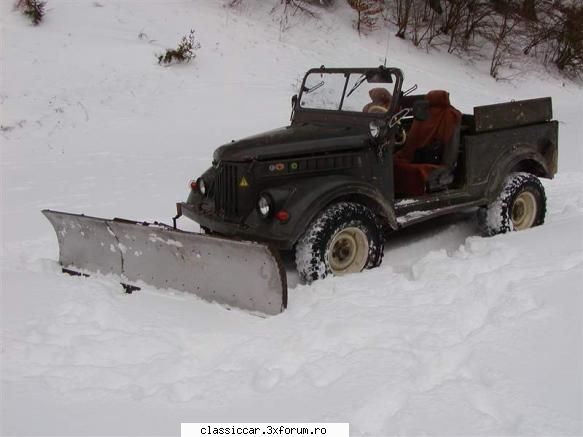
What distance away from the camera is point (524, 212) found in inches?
263

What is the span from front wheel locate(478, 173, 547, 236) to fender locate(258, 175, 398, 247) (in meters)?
1.55

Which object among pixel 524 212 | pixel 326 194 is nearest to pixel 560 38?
pixel 524 212

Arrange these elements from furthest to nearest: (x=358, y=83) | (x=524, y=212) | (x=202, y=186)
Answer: (x=524, y=212) → (x=358, y=83) → (x=202, y=186)

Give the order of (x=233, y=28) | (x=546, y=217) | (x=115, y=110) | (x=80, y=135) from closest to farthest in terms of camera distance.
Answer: (x=546, y=217), (x=80, y=135), (x=115, y=110), (x=233, y=28)

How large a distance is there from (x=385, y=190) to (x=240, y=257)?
1.76 metres

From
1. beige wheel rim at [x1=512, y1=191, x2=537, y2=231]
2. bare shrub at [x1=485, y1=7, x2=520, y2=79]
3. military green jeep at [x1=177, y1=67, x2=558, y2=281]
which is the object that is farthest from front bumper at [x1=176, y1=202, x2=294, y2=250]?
bare shrub at [x1=485, y1=7, x2=520, y2=79]

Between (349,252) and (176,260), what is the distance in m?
1.41

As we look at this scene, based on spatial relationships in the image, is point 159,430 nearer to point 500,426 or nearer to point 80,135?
point 500,426

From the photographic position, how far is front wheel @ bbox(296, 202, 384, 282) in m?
4.91

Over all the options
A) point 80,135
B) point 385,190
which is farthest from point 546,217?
point 80,135

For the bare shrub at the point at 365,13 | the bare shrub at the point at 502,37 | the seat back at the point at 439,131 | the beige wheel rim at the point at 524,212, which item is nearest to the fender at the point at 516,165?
the beige wheel rim at the point at 524,212

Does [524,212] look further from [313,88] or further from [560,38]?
[560,38]

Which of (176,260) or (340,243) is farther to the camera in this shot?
(340,243)

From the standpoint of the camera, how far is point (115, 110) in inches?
413
